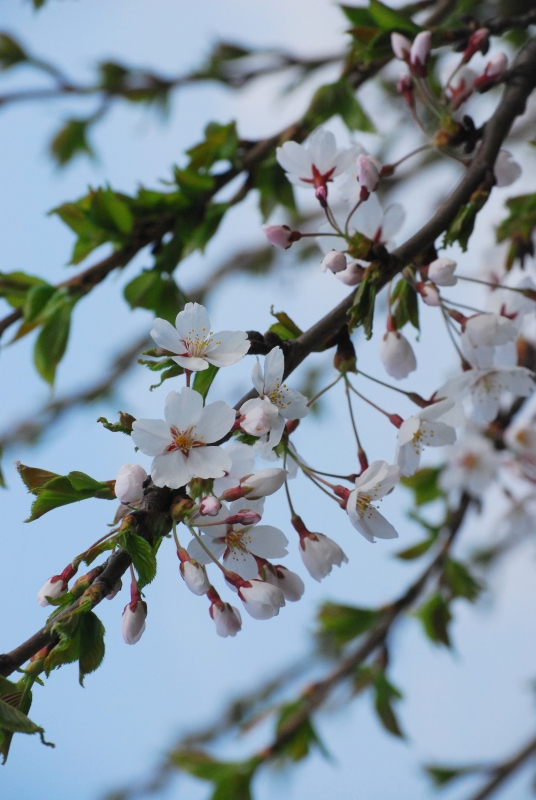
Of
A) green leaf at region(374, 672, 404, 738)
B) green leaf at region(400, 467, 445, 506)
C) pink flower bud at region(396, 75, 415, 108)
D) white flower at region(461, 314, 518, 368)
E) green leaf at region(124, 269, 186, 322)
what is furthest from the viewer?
green leaf at region(400, 467, 445, 506)

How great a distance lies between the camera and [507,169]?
751mm

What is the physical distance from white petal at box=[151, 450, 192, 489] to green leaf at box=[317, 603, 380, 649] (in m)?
0.83

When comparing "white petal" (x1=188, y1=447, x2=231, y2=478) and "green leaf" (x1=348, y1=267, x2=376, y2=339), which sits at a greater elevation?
"green leaf" (x1=348, y1=267, x2=376, y2=339)

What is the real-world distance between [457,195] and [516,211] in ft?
1.18

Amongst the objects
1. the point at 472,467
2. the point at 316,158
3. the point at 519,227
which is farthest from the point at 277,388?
the point at 472,467

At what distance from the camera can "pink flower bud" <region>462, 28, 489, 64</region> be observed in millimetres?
752

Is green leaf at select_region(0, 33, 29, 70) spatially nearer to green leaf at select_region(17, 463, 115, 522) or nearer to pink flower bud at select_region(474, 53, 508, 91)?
pink flower bud at select_region(474, 53, 508, 91)

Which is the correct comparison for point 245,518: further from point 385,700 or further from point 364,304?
point 385,700

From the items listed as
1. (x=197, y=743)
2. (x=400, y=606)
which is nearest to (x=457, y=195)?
(x=400, y=606)

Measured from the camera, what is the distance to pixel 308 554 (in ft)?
1.78

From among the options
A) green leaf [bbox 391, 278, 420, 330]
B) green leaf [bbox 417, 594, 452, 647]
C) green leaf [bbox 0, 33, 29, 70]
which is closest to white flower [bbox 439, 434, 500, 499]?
green leaf [bbox 417, 594, 452, 647]

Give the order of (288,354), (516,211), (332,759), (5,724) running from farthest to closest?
(332,759) < (516,211) < (288,354) < (5,724)

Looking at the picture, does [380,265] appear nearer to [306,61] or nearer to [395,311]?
[395,311]

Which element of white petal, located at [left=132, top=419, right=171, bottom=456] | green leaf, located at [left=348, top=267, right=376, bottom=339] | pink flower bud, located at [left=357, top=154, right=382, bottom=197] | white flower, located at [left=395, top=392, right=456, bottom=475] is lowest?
white flower, located at [left=395, top=392, right=456, bottom=475]
